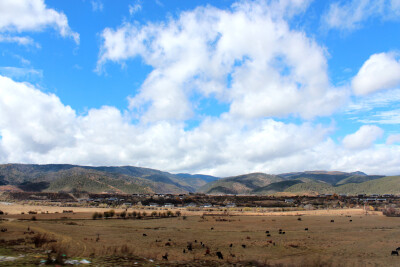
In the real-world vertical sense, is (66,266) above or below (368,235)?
above

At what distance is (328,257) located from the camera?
27.1 meters

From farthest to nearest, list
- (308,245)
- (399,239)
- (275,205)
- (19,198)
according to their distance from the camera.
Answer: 1. (19,198)
2. (275,205)
3. (399,239)
4. (308,245)

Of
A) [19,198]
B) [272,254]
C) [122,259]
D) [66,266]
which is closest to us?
[66,266]

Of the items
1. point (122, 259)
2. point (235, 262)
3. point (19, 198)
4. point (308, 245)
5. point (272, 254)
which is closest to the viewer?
point (122, 259)

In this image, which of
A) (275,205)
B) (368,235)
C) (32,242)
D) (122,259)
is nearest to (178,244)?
(122,259)

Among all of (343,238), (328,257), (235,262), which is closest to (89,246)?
(235,262)

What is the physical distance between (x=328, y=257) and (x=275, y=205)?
10223cm

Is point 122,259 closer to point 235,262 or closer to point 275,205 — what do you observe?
point 235,262

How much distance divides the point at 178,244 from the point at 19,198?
153 m

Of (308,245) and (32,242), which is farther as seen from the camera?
(308,245)

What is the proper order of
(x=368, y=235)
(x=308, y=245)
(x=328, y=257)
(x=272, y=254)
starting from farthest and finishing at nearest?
(x=368, y=235)
(x=308, y=245)
(x=272, y=254)
(x=328, y=257)

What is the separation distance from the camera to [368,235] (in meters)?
41.8

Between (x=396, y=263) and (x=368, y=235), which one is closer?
(x=396, y=263)

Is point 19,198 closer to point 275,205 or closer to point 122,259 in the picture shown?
point 275,205
